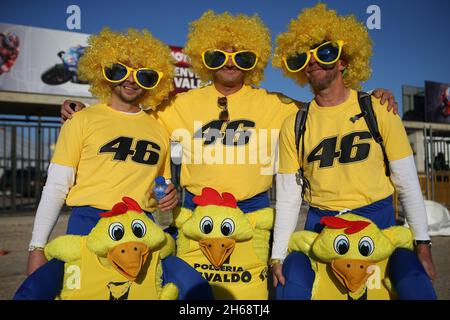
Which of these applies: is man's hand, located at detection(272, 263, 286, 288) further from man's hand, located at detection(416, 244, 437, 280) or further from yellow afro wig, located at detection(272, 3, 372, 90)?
yellow afro wig, located at detection(272, 3, 372, 90)

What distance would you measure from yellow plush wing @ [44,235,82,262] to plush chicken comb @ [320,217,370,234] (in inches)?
57.2

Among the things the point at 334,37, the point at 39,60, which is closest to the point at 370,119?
the point at 334,37

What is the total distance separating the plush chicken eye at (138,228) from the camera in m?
2.24

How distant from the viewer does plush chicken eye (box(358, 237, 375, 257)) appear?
210 centimetres

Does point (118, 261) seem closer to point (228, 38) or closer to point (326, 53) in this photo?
point (326, 53)

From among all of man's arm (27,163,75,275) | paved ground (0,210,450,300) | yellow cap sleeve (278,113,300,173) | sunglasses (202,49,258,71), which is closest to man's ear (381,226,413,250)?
yellow cap sleeve (278,113,300,173)

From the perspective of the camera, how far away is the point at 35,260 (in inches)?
96.7

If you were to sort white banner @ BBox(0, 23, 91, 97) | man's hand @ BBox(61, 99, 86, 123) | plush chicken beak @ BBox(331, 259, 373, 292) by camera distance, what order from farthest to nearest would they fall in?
white banner @ BBox(0, 23, 91, 97), man's hand @ BBox(61, 99, 86, 123), plush chicken beak @ BBox(331, 259, 373, 292)

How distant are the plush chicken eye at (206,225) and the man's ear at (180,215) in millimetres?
265

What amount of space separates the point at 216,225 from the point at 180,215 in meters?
0.38

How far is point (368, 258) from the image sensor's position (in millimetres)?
2102

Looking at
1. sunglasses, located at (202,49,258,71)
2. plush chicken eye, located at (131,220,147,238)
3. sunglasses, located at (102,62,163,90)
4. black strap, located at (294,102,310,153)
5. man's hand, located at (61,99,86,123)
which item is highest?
sunglasses, located at (202,49,258,71)

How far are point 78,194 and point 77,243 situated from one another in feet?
1.28
